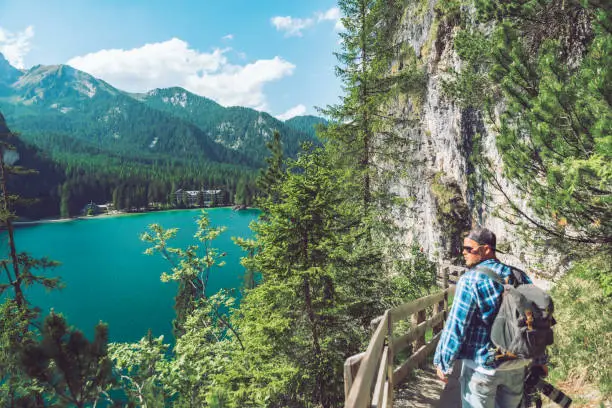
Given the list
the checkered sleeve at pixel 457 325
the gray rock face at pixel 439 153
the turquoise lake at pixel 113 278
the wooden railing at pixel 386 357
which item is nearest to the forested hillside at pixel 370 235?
the gray rock face at pixel 439 153

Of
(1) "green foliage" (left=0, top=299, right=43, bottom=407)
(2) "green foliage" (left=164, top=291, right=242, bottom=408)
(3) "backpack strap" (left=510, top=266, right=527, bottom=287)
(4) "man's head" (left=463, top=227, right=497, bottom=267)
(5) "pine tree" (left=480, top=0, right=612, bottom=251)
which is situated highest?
(5) "pine tree" (left=480, top=0, right=612, bottom=251)

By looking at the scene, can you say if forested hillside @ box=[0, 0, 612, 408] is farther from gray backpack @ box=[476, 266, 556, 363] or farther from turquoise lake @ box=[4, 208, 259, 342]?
turquoise lake @ box=[4, 208, 259, 342]

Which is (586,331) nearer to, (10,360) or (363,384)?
(363,384)

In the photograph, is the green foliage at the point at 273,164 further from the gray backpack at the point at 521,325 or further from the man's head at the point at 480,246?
the gray backpack at the point at 521,325

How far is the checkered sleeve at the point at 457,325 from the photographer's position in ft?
9.36

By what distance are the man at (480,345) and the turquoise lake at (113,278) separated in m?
13.8

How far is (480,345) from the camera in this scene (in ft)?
9.41

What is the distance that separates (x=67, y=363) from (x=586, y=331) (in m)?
6.88

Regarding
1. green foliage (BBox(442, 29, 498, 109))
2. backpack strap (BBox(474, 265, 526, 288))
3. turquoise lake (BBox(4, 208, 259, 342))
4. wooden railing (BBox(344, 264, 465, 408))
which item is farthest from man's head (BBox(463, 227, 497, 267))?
turquoise lake (BBox(4, 208, 259, 342))

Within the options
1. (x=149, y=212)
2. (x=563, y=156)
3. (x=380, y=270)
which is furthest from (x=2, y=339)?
(x=149, y=212)

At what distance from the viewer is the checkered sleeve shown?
2.85 metres

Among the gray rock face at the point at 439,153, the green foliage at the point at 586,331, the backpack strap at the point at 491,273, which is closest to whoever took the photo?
the backpack strap at the point at 491,273

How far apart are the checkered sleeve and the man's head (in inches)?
10.0

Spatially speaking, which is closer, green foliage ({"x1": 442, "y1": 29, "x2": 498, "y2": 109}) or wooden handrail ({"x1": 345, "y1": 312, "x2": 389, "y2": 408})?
wooden handrail ({"x1": 345, "y1": 312, "x2": 389, "y2": 408})
